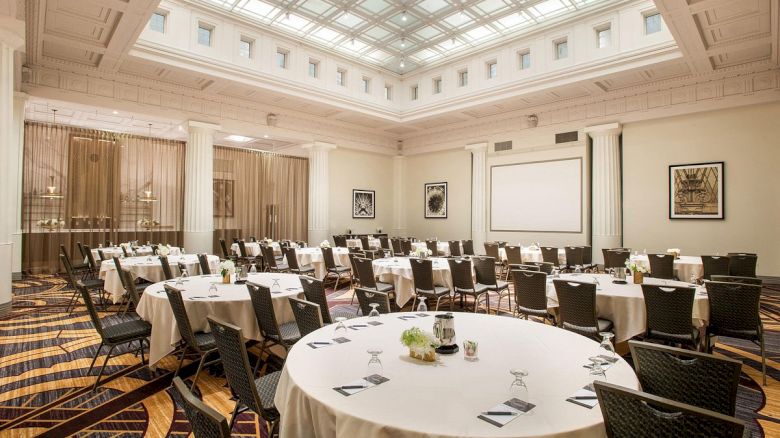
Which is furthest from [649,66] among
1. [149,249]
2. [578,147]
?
[149,249]

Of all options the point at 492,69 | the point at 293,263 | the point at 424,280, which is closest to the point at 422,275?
the point at 424,280

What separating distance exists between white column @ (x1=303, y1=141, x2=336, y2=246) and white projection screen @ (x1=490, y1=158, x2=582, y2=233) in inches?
207

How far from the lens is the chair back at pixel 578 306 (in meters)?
3.62

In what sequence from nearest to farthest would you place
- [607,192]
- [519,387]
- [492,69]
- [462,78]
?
1. [519,387]
2. [607,192]
3. [492,69]
4. [462,78]

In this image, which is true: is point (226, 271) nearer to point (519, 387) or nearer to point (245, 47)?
point (519, 387)

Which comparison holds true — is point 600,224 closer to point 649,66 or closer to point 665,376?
point 649,66

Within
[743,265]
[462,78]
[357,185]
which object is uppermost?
[462,78]

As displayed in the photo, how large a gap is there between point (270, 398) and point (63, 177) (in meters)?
11.9

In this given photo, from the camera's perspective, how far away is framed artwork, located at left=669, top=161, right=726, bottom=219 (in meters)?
8.83

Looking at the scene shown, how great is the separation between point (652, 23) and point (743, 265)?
5.33 metres

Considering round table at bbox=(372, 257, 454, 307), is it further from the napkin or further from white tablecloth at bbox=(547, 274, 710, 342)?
the napkin

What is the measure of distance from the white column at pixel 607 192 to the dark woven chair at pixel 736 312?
22.1 ft

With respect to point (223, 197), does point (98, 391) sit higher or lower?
lower

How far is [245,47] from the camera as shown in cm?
982
